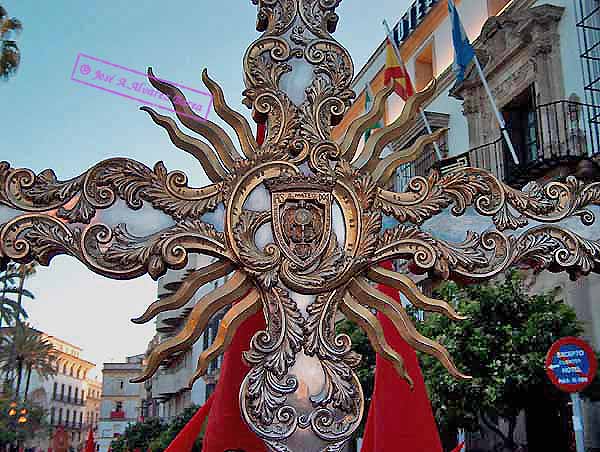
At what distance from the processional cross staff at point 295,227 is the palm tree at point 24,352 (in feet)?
104

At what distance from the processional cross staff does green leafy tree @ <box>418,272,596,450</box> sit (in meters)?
6.38

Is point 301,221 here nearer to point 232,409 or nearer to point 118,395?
point 232,409

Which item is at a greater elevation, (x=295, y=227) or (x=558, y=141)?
(x=558, y=141)

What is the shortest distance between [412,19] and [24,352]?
2473 centimetres

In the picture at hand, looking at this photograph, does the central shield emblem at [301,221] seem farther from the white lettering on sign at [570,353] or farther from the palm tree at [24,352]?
A: the palm tree at [24,352]

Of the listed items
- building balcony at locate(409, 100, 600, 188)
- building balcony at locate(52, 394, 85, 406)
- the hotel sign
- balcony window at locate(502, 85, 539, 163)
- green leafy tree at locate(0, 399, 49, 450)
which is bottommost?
green leafy tree at locate(0, 399, 49, 450)

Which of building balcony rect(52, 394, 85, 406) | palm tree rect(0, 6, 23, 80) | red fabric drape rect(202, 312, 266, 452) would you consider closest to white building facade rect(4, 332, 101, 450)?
building balcony rect(52, 394, 85, 406)

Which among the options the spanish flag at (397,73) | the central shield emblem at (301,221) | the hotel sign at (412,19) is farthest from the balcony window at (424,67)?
the central shield emblem at (301,221)

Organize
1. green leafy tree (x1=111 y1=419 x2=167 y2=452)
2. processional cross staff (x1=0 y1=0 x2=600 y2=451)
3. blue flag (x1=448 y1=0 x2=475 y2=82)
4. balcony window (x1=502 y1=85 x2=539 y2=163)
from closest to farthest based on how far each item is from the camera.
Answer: processional cross staff (x1=0 y1=0 x2=600 y2=451) < blue flag (x1=448 y1=0 x2=475 y2=82) < balcony window (x1=502 y1=85 x2=539 y2=163) < green leafy tree (x1=111 y1=419 x2=167 y2=452)

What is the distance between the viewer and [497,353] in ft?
31.8

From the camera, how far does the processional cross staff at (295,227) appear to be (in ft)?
9.04

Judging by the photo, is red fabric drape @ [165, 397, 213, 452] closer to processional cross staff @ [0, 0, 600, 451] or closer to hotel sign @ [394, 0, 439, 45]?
processional cross staff @ [0, 0, 600, 451]

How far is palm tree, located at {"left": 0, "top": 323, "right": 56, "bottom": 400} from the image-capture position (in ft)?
109

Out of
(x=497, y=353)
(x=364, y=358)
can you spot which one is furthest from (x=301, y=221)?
(x=364, y=358)
